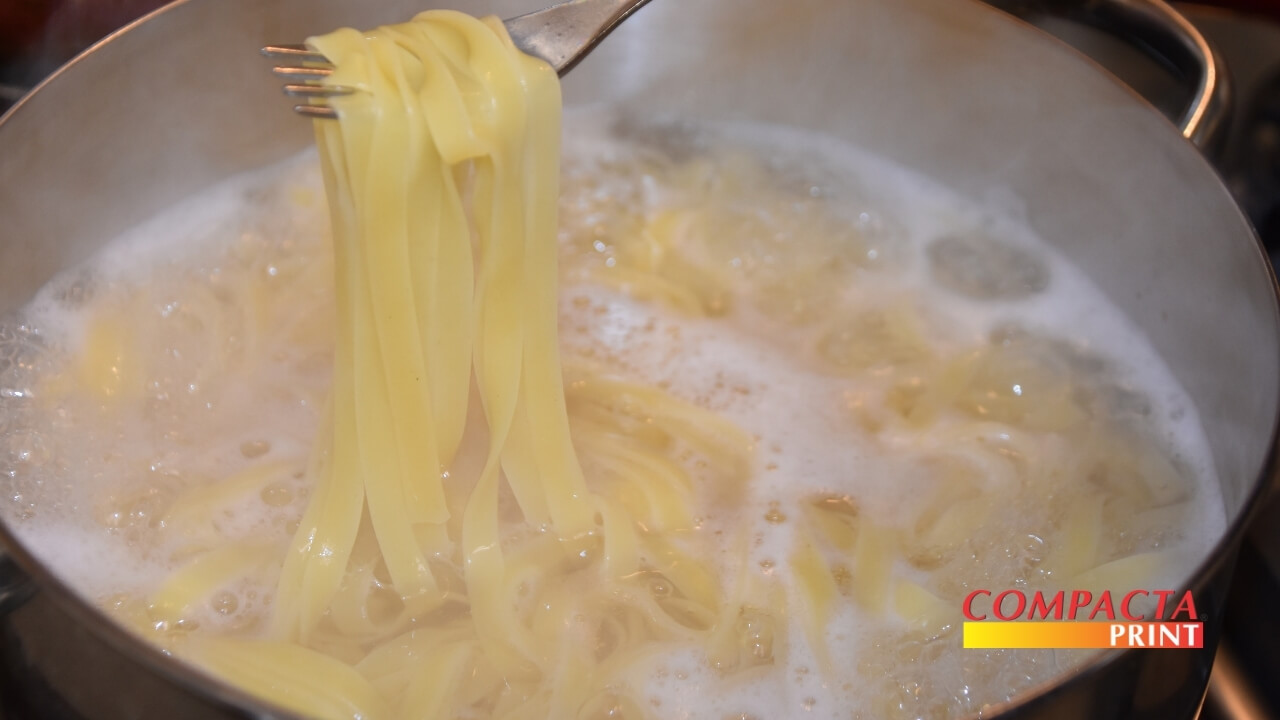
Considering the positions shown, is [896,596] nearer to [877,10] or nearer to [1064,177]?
[1064,177]

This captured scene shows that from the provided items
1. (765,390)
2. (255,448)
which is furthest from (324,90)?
(765,390)

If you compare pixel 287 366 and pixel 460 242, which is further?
pixel 287 366

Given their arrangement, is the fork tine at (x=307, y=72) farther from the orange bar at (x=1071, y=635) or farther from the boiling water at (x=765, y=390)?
the orange bar at (x=1071, y=635)

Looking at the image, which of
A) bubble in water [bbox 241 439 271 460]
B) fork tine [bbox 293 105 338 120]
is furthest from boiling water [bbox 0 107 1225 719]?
fork tine [bbox 293 105 338 120]

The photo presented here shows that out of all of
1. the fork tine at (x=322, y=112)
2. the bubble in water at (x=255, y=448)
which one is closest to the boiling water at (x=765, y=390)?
the bubble in water at (x=255, y=448)

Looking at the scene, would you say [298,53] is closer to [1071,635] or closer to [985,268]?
[1071,635]

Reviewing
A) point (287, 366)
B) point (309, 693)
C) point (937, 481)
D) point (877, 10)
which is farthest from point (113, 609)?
point (877, 10)
